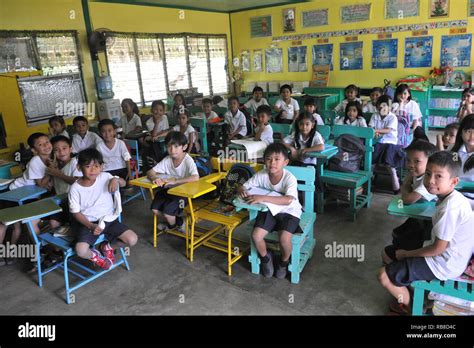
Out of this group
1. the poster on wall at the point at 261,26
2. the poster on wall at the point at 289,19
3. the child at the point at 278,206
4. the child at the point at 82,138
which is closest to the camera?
the child at the point at 278,206

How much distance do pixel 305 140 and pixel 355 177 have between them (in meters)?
0.63

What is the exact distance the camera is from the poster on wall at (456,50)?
6914mm

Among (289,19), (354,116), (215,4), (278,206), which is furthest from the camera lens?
(289,19)

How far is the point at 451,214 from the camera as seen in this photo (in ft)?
6.03

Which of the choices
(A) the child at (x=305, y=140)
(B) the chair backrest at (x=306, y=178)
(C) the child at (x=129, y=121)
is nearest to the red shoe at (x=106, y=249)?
(B) the chair backrest at (x=306, y=178)

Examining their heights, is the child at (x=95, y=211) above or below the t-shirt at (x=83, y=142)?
below

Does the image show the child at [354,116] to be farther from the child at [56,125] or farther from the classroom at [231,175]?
the child at [56,125]

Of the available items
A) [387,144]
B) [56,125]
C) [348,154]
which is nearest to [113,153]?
[56,125]

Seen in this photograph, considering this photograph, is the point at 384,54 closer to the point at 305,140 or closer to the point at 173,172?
the point at 305,140

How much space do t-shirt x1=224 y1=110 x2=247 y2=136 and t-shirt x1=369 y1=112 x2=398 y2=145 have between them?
1.97m

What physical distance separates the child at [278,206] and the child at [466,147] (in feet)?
4.00

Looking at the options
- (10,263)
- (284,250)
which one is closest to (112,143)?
(10,263)

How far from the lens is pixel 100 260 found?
9.33ft

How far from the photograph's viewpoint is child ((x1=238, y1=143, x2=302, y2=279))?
2633 millimetres
